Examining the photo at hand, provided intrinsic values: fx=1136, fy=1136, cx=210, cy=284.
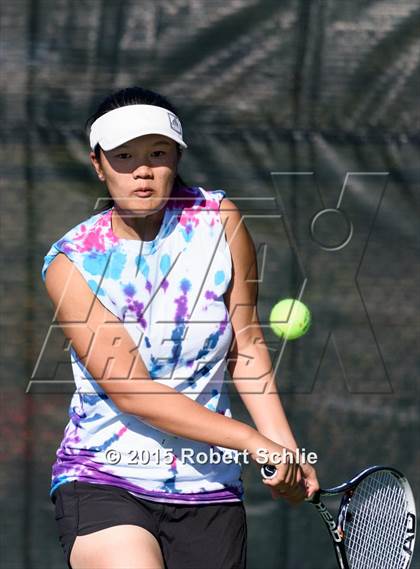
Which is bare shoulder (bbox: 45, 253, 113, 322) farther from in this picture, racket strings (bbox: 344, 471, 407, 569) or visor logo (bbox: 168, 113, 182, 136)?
racket strings (bbox: 344, 471, 407, 569)

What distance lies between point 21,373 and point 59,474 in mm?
1194

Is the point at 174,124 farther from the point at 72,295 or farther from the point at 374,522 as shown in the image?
the point at 374,522

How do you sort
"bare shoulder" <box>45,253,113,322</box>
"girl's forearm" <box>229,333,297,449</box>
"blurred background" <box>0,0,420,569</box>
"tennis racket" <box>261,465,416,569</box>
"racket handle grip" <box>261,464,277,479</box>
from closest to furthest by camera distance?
"racket handle grip" <box>261,464,277,479</box>, "bare shoulder" <box>45,253,113,322</box>, "girl's forearm" <box>229,333,297,449</box>, "tennis racket" <box>261,465,416,569</box>, "blurred background" <box>0,0,420,569</box>

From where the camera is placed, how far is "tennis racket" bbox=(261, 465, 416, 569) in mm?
2619

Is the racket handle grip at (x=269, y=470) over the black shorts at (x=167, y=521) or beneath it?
over

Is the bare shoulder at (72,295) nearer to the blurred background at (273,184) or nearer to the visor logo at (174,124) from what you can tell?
the visor logo at (174,124)

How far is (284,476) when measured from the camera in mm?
2264

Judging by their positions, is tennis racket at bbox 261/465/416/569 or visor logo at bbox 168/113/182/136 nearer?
visor logo at bbox 168/113/182/136

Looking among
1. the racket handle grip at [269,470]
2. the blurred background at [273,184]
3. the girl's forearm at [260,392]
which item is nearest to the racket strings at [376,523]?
the girl's forearm at [260,392]

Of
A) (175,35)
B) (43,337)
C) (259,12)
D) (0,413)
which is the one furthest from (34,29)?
(0,413)

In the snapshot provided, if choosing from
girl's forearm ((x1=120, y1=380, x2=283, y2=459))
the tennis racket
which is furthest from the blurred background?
girl's forearm ((x1=120, y1=380, x2=283, y2=459))

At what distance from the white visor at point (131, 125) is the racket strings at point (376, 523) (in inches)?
37.0

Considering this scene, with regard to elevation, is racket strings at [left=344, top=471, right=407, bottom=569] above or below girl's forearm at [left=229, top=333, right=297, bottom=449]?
below

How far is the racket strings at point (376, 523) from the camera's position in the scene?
268 cm
